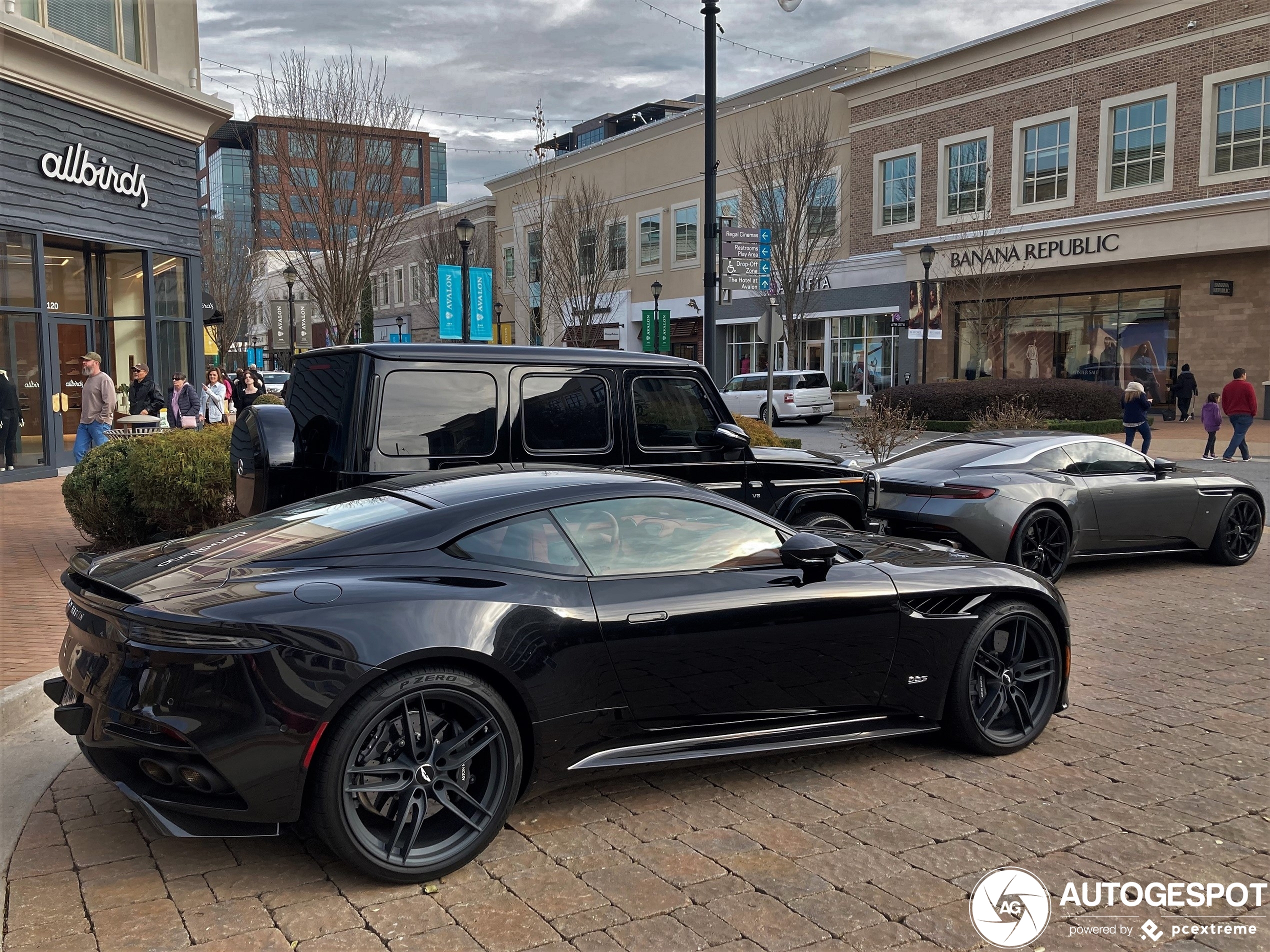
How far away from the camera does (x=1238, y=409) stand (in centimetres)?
1980

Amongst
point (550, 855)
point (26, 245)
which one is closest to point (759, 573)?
point (550, 855)

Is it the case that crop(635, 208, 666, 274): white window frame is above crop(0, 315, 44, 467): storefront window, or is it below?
above

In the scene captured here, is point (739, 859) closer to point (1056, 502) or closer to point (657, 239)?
point (1056, 502)

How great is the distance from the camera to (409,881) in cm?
360

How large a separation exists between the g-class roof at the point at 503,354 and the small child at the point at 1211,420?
53.4 feet

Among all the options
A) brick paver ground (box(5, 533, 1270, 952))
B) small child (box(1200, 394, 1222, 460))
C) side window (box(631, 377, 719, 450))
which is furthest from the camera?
small child (box(1200, 394, 1222, 460))

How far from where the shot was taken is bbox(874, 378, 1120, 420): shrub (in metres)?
26.2

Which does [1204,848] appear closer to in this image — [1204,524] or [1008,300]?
[1204,524]

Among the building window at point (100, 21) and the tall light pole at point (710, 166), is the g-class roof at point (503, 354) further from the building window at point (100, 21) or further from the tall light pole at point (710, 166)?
the building window at point (100, 21)

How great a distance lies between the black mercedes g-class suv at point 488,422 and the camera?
19.4 feet

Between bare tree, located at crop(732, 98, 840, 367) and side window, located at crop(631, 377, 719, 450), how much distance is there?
29125mm

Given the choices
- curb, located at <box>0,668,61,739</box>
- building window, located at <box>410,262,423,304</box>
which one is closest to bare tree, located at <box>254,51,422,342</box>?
curb, located at <box>0,668,61,739</box>

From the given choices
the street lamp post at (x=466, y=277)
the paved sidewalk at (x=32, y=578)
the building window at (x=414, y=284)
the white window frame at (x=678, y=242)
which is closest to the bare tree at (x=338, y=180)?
the street lamp post at (x=466, y=277)

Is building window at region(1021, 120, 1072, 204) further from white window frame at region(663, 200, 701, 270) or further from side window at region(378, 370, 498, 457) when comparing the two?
side window at region(378, 370, 498, 457)
